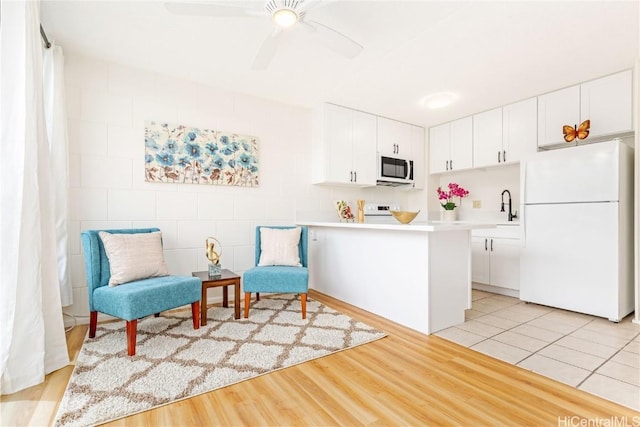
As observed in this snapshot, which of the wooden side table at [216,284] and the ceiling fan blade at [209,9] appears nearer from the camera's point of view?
the ceiling fan blade at [209,9]

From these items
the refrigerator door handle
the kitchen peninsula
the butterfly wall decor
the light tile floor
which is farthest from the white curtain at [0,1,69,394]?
the butterfly wall decor

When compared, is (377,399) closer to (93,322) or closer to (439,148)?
(93,322)

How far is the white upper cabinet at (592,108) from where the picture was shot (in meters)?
2.81

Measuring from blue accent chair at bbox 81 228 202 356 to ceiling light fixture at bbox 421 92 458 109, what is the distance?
3171 mm

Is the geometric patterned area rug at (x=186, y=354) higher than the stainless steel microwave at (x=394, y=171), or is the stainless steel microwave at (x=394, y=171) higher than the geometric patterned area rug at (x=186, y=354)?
the stainless steel microwave at (x=394, y=171)

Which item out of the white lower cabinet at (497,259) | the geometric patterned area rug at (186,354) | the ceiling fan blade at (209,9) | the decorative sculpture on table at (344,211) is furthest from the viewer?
the decorative sculpture on table at (344,211)

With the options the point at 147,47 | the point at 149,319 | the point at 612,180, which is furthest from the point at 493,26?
the point at 149,319

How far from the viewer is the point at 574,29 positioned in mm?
2219

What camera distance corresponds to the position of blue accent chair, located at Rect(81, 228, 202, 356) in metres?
1.98

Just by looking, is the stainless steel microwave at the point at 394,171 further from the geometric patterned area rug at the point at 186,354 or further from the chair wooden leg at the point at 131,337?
the chair wooden leg at the point at 131,337

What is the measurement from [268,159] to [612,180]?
3.36 meters

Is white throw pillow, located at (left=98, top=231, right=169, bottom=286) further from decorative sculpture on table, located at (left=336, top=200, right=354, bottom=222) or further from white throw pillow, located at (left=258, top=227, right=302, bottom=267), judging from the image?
decorative sculpture on table, located at (left=336, top=200, right=354, bottom=222)

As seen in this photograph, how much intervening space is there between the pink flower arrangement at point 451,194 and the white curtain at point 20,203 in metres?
4.45

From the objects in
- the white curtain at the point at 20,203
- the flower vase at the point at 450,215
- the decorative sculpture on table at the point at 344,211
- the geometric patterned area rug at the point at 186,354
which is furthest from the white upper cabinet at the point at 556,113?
the white curtain at the point at 20,203
